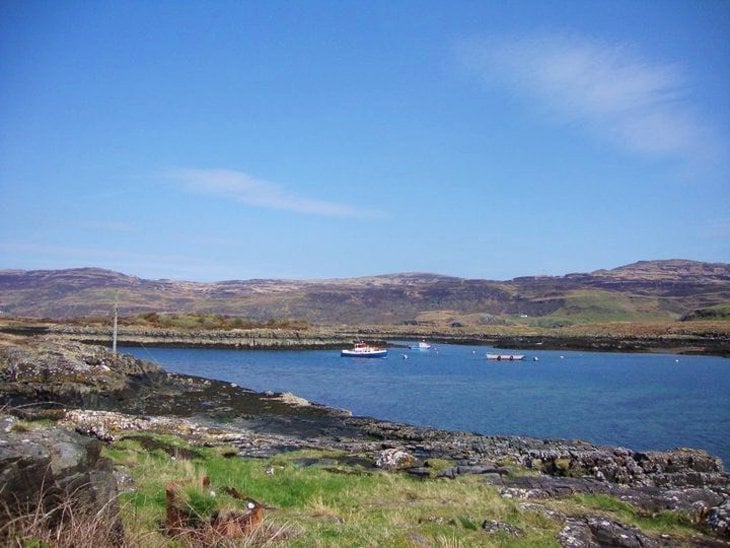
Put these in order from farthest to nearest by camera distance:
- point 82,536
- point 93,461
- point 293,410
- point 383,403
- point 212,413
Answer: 1. point 383,403
2. point 293,410
3. point 212,413
4. point 93,461
5. point 82,536

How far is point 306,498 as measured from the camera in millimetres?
12992

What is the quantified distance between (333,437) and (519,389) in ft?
101

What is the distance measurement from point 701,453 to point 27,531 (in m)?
26.0

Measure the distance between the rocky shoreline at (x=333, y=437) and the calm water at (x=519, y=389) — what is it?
21.4ft

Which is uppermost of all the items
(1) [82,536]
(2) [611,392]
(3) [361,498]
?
(1) [82,536]

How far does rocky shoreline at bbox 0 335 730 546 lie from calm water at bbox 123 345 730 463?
654cm

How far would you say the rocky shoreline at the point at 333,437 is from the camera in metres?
14.0

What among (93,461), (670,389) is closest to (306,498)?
(93,461)

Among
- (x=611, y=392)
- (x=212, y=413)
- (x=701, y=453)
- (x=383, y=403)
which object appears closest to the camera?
(x=701, y=453)

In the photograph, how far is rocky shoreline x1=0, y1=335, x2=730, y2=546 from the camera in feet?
46.1

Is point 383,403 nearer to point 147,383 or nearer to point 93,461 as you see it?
point 147,383

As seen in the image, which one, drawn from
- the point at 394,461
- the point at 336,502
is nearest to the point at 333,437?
the point at 394,461

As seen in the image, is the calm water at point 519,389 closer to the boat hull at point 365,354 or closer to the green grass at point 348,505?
the boat hull at point 365,354

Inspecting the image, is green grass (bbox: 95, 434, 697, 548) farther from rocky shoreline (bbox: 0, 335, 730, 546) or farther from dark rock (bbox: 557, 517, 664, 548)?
rocky shoreline (bbox: 0, 335, 730, 546)
